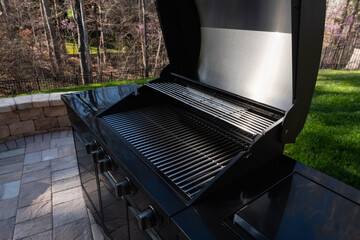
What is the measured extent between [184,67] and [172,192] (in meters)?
1.12

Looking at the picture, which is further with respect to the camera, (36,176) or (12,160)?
(12,160)

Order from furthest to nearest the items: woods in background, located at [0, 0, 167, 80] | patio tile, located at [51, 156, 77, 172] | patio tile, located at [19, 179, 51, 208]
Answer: woods in background, located at [0, 0, 167, 80], patio tile, located at [51, 156, 77, 172], patio tile, located at [19, 179, 51, 208]

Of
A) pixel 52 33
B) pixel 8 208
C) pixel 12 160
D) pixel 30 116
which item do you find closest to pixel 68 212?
pixel 8 208

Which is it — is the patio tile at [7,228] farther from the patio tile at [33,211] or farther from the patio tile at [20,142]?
the patio tile at [20,142]

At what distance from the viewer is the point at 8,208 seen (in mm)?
2553

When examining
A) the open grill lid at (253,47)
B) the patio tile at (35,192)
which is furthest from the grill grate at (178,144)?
the patio tile at (35,192)

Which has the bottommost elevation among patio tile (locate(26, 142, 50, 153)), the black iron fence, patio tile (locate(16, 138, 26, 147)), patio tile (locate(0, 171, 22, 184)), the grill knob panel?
the black iron fence

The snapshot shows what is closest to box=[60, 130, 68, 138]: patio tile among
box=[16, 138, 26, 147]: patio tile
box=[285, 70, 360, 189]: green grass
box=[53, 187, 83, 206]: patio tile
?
box=[16, 138, 26, 147]: patio tile

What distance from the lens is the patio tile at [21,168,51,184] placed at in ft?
9.74

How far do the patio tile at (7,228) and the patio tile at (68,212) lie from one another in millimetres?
380

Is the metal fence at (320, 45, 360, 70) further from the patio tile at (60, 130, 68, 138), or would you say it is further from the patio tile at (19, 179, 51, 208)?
the patio tile at (19, 179, 51, 208)

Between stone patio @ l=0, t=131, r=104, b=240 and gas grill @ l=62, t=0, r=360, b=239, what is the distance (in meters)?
0.80

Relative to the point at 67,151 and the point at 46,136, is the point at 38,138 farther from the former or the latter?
the point at 67,151

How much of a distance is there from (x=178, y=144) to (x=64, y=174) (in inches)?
94.5
